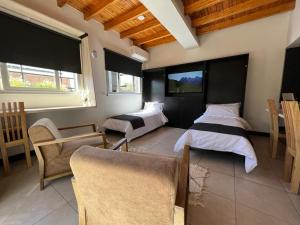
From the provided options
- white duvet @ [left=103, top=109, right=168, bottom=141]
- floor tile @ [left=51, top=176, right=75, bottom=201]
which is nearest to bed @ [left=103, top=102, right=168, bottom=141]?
white duvet @ [left=103, top=109, right=168, bottom=141]

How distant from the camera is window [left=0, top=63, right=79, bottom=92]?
2123 mm

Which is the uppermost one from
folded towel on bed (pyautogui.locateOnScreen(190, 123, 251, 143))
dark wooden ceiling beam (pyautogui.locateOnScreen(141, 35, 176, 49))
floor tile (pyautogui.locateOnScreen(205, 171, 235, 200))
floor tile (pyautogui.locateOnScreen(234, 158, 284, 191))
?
dark wooden ceiling beam (pyautogui.locateOnScreen(141, 35, 176, 49))

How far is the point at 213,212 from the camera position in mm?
1179

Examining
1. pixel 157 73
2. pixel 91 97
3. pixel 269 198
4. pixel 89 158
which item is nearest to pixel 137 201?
pixel 89 158

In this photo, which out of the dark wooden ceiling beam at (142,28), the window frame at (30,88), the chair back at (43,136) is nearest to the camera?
the chair back at (43,136)

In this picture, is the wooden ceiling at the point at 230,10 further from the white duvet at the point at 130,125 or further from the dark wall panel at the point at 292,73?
the white duvet at the point at 130,125

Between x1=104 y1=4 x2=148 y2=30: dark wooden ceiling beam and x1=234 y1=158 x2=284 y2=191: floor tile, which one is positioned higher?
x1=104 y1=4 x2=148 y2=30: dark wooden ceiling beam

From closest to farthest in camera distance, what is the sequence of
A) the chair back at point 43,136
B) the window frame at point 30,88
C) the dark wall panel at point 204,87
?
1. the chair back at point 43,136
2. the window frame at point 30,88
3. the dark wall panel at point 204,87

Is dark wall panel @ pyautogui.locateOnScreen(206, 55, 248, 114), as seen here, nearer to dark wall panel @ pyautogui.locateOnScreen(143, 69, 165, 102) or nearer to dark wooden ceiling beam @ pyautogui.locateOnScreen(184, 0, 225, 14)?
dark wooden ceiling beam @ pyautogui.locateOnScreen(184, 0, 225, 14)

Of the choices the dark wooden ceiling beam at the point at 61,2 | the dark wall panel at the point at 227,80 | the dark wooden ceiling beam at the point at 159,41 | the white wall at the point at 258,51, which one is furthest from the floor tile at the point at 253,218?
the dark wooden ceiling beam at the point at 159,41

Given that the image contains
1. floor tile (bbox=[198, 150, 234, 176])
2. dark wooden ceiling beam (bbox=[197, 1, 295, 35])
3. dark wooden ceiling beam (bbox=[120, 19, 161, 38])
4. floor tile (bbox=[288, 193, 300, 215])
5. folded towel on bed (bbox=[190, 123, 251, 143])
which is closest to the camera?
floor tile (bbox=[288, 193, 300, 215])

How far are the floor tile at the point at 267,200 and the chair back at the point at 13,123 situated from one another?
294 cm

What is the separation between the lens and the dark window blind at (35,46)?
198cm

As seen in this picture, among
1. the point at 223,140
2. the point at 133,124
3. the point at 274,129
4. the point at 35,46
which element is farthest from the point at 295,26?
the point at 35,46
